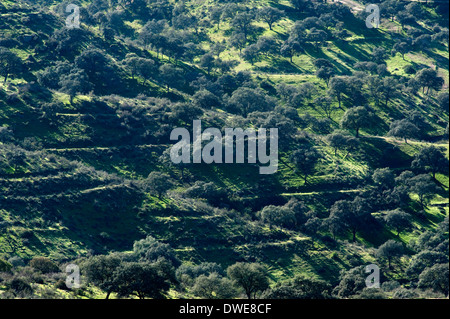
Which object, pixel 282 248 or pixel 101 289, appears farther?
pixel 282 248

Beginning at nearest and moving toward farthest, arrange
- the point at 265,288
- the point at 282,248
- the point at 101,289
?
the point at 101,289 < the point at 265,288 < the point at 282,248

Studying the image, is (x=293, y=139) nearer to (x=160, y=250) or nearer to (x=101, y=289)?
(x=160, y=250)

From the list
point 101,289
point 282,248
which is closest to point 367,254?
point 282,248
